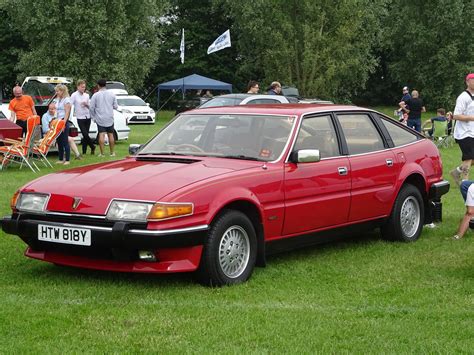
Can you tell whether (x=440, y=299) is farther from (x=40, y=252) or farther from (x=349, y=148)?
(x=40, y=252)

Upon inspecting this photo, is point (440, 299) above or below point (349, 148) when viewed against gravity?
below

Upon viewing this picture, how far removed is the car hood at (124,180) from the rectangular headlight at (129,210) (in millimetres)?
48

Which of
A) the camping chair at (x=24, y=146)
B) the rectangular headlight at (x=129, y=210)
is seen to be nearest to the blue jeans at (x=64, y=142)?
the camping chair at (x=24, y=146)

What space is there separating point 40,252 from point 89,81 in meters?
38.4

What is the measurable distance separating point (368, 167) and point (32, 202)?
3.35 metres

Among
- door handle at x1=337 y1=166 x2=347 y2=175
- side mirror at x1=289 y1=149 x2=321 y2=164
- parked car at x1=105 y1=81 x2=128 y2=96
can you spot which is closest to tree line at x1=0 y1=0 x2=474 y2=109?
parked car at x1=105 y1=81 x2=128 y2=96

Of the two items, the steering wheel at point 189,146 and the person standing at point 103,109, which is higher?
the steering wheel at point 189,146

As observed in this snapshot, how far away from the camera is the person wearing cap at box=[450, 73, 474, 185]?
10.9 metres

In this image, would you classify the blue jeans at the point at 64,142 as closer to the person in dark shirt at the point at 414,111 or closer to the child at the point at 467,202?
the child at the point at 467,202

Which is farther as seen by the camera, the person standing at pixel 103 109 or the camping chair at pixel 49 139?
the person standing at pixel 103 109

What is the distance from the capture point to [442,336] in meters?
4.90

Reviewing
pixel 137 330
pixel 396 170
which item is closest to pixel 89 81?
pixel 396 170

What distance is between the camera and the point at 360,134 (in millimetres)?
8125

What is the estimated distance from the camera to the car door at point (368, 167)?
768 centimetres
